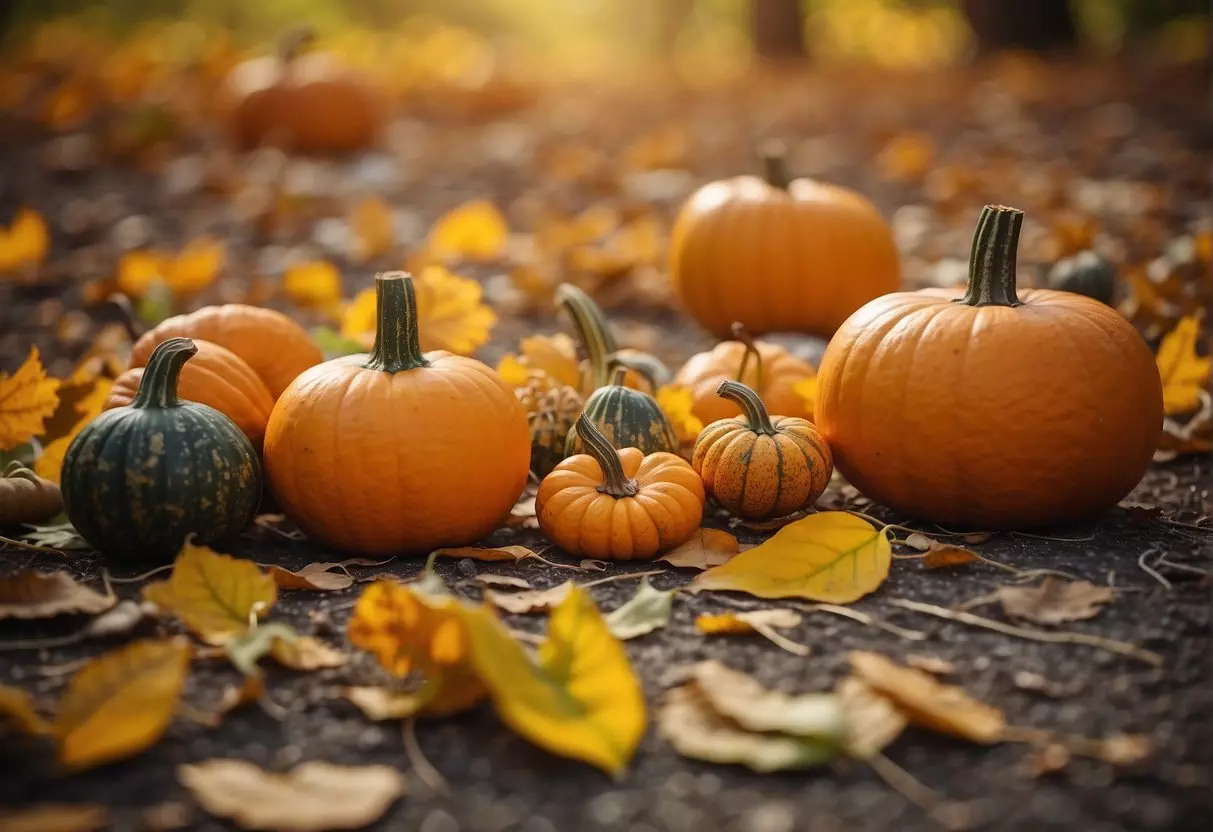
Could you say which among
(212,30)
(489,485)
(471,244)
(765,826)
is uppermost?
(212,30)

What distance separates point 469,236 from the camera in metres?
5.23

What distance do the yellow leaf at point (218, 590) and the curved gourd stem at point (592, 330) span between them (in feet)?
4.38

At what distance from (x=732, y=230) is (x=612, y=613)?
1.95 meters

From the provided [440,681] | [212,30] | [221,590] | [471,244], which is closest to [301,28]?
[471,244]

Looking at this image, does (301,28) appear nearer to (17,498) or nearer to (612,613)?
(17,498)

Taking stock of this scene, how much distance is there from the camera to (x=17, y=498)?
107 inches

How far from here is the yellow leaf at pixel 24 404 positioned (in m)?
2.75

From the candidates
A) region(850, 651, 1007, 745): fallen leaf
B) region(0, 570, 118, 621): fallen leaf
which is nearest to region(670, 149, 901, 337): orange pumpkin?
region(850, 651, 1007, 745): fallen leaf

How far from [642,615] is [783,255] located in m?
1.97

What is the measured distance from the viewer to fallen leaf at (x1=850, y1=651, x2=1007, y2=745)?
5.99 feet

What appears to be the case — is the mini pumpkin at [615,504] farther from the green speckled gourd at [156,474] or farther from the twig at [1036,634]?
the green speckled gourd at [156,474]

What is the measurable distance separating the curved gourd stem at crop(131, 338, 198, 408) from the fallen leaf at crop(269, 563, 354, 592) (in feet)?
1.50

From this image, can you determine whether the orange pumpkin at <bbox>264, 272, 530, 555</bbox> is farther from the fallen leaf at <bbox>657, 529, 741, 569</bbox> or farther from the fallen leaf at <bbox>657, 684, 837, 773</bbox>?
the fallen leaf at <bbox>657, 684, 837, 773</bbox>

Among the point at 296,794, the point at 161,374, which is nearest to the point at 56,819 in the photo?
the point at 296,794
